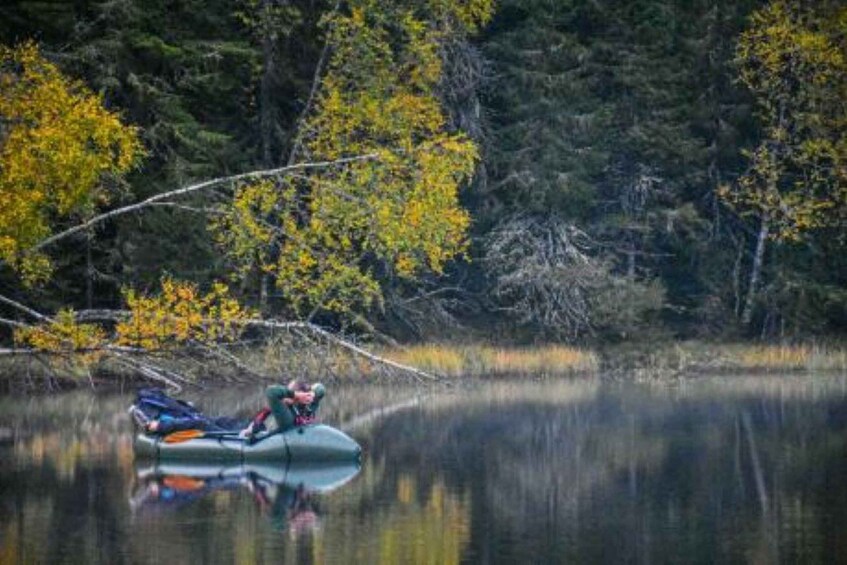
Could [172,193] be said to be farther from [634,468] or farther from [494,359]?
[634,468]

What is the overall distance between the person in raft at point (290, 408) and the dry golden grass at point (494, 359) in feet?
45.4

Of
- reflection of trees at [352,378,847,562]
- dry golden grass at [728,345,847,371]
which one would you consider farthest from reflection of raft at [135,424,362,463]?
dry golden grass at [728,345,847,371]

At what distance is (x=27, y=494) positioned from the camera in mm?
20969

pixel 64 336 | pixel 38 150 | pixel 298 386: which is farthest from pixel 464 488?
pixel 38 150

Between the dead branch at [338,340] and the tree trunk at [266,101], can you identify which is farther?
the tree trunk at [266,101]

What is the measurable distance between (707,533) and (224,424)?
8740 millimetres

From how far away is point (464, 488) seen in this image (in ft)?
71.3

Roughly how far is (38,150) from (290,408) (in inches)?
290

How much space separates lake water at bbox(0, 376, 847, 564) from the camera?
679 inches

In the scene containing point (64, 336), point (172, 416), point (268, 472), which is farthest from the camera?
point (64, 336)

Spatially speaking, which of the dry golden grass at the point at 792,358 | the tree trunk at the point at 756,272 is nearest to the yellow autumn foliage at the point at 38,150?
the dry golden grass at the point at 792,358

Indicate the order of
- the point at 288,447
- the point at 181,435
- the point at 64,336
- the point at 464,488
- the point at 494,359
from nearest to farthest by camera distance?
the point at 464,488 → the point at 288,447 → the point at 181,435 → the point at 64,336 → the point at 494,359

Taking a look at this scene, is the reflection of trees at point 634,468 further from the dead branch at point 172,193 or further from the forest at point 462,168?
the dead branch at point 172,193

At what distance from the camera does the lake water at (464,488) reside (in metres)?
17.2
